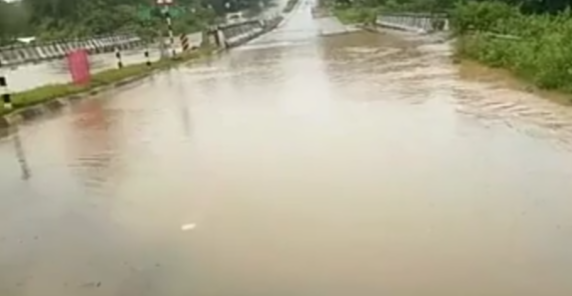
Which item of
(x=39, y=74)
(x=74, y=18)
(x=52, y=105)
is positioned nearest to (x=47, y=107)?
(x=52, y=105)

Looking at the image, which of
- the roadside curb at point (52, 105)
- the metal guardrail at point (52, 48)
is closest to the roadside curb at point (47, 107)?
the roadside curb at point (52, 105)

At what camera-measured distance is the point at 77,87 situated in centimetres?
2191

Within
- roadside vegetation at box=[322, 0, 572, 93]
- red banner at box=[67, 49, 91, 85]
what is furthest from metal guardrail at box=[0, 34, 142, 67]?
roadside vegetation at box=[322, 0, 572, 93]

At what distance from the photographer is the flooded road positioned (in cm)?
654

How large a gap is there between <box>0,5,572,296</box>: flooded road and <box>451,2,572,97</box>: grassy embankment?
3.35 ft

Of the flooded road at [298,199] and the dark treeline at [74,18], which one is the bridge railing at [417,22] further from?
the flooded road at [298,199]

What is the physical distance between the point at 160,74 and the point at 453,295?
22.4 metres

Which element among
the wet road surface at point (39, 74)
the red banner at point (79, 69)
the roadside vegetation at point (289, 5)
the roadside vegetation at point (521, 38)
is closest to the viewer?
the roadside vegetation at point (521, 38)

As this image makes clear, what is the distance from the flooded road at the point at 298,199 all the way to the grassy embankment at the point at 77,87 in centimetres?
206

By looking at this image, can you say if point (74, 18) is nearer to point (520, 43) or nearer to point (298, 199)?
point (520, 43)

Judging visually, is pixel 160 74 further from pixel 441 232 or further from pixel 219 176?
pixel 441 232

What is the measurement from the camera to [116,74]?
85.4 ft

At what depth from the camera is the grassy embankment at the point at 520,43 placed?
16.6m

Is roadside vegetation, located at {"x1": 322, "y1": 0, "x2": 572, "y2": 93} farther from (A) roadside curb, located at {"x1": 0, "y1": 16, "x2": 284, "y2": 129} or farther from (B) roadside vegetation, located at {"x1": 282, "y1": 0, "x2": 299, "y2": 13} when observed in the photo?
(B) roadside vegetation, located at {"x1": 282, "y1": 0, "x2": 299, "y2": 13}
